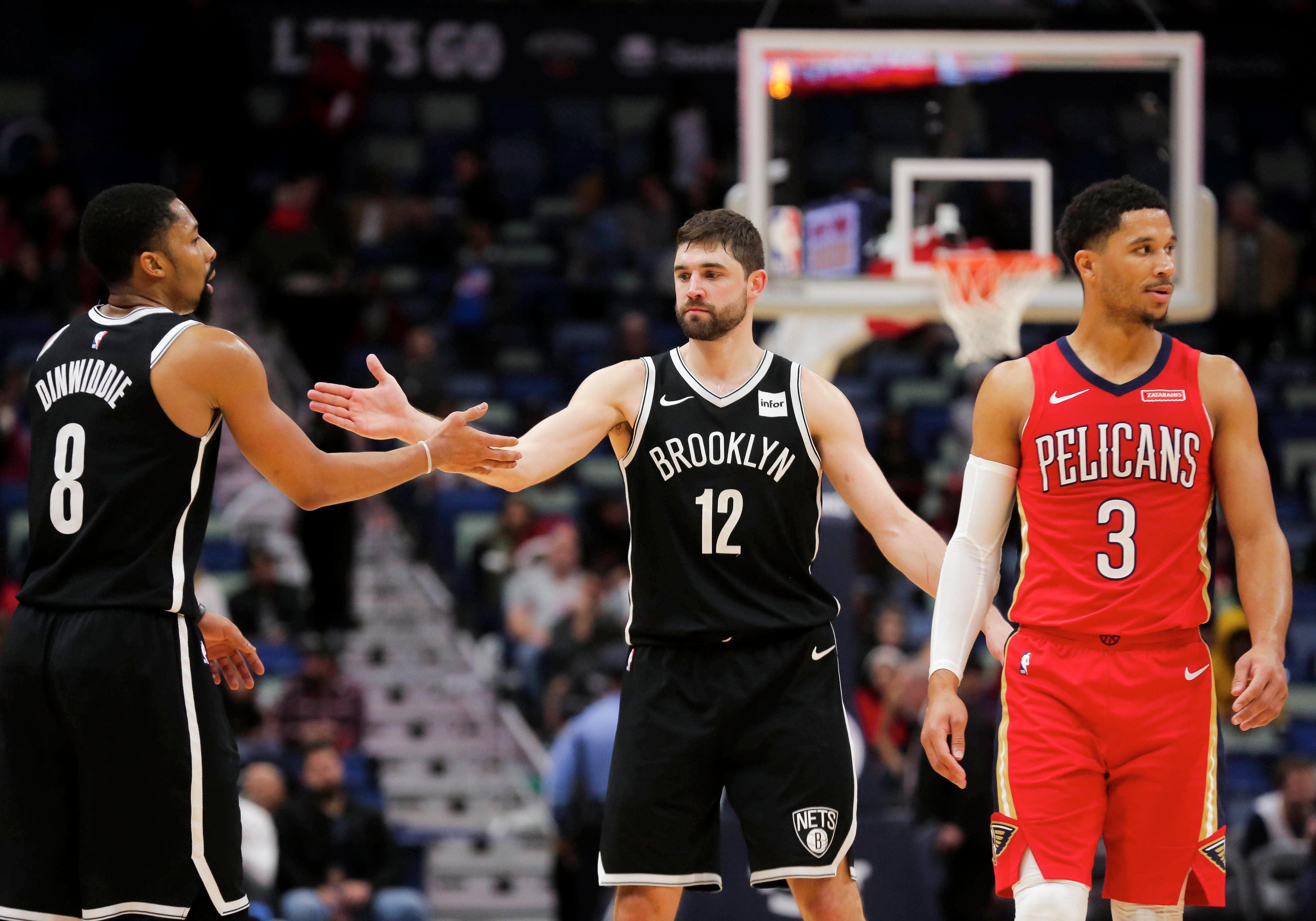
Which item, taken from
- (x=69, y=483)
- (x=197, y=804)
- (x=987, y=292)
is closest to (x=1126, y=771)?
(x=197, y=804)

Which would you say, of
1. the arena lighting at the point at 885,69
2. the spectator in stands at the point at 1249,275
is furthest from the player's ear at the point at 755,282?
the spectator in stands at the point at 1249,275

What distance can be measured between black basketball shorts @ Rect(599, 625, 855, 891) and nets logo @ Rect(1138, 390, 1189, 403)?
48.8 inches

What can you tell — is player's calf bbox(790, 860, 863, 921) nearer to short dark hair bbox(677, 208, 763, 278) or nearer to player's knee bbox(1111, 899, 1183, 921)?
player's knee bbox(1111, 899, 1183, 921)

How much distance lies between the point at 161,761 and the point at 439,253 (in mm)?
13601

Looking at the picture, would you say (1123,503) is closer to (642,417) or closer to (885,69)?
(642,417)

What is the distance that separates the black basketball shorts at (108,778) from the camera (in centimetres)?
439

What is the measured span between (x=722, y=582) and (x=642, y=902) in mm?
994

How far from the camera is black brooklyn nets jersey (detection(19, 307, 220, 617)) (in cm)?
447

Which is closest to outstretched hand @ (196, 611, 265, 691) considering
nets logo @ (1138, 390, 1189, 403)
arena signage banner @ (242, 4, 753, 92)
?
nets logo @ (1138, 390, 1189, 403)

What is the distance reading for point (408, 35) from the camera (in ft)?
63.3

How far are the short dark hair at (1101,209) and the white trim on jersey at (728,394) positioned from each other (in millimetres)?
1011

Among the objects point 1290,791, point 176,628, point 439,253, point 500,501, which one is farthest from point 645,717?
point 439,253

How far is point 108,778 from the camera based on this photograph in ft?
14.4

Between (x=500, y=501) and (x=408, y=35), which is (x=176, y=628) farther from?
(x=408, y=35)
